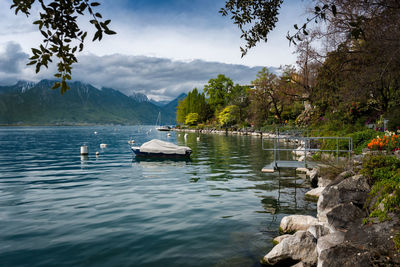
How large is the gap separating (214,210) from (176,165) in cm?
1366

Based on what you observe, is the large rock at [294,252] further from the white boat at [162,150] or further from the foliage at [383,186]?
the white boat at [162,150]

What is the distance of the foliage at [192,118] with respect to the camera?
4510 inches

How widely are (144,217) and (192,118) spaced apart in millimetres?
104130

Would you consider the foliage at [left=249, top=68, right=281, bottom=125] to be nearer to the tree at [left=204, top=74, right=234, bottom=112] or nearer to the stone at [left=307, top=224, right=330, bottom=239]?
the tree at [left=204, top=74, right=234, bottom=112]

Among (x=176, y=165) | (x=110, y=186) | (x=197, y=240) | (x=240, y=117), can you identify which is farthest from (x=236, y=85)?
(x=197, y=240)

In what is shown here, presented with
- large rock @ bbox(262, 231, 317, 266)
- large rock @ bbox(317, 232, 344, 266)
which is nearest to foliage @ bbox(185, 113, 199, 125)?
large rock @ bbox(262, 231, 317, 266)

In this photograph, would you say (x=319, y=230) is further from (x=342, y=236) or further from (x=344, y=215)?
(x=342, y=236)

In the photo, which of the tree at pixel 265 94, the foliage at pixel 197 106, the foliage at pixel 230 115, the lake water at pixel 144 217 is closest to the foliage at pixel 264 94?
the tree at pixel 265 94

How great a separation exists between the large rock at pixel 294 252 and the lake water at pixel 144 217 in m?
0.53

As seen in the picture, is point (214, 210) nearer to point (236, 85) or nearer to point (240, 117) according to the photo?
point (240, 117)

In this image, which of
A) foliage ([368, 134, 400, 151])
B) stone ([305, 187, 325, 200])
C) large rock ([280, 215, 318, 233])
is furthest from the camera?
foliage ([368, 134, 400, 151])

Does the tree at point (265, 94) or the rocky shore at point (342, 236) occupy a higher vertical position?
the tree at point (265, 94)

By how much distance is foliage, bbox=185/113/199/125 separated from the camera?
115 meters

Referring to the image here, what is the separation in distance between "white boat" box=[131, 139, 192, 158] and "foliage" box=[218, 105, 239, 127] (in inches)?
2257
